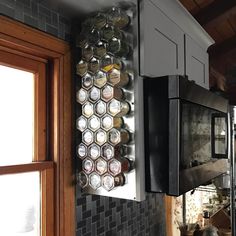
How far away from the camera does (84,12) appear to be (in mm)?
1215

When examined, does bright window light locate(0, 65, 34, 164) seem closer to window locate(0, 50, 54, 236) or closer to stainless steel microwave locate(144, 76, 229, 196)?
window locate(0, 50, 54, 236)

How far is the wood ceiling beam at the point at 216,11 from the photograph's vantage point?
211cm

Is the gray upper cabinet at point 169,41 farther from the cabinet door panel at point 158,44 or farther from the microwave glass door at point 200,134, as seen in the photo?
the microwave glass door at point 200,134

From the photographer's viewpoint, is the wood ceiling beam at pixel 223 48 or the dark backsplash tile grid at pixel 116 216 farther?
the wood ceiling beam at pixel 223 48

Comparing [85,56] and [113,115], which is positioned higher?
[85,56]

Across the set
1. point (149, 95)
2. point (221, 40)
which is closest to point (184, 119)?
point (149, 95)

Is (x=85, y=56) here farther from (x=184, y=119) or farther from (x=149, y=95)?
(x=184, y=119)

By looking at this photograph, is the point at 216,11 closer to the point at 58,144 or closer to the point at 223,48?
the point at 223,48

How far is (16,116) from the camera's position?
1.09 m

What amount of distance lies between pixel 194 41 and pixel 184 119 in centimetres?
69

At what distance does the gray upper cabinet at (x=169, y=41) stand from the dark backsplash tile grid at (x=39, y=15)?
310 mm

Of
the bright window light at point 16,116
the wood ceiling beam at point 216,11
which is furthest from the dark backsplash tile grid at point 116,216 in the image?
the wood ceiling beam at point 216,11

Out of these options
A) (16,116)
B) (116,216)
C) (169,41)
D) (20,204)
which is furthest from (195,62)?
(20,204)

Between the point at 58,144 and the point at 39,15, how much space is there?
477mm
